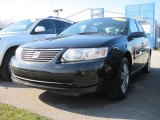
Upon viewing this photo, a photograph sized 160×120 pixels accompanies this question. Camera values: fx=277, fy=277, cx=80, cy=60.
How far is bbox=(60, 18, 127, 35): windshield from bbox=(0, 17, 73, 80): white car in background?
0.82 m

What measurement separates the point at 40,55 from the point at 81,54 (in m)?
0.67

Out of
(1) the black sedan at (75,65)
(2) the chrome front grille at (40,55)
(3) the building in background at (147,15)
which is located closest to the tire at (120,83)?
(1) the black sedan at (75,65)

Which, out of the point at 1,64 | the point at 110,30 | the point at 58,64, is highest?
the point at 110,30

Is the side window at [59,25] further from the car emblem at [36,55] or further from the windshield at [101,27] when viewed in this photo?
the car emblem at [36,55]

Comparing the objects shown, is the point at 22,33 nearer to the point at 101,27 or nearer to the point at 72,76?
the point at 101,27

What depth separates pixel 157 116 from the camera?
13.1 feet

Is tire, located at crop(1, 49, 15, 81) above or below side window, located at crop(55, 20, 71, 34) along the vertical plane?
below

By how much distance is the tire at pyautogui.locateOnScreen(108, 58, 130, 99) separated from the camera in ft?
14.9

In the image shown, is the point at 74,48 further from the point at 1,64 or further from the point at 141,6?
the point at 141,6

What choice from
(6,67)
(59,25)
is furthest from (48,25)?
(6,67)

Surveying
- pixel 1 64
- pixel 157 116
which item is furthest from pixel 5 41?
pixel 157 116

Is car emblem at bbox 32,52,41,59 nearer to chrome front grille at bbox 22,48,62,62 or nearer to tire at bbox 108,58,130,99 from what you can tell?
chrome front grille at bbox 22,48,62,62

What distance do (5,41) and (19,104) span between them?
8.12 feet

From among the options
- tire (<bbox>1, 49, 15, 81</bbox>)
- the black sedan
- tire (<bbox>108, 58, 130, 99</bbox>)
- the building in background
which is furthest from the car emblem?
the building in background
